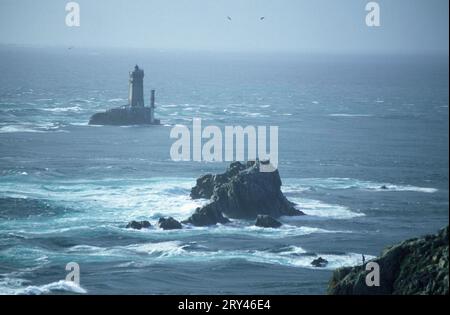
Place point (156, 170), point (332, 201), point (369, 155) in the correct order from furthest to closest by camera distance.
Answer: point (369, 155), point (156, 170), point (332, 201)

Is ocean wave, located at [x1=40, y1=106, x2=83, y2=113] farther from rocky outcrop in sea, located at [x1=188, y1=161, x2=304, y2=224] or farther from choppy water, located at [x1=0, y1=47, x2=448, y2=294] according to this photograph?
rocky outcrop in sea, located at [x1=188, y1=161, x2=304, y2=224]

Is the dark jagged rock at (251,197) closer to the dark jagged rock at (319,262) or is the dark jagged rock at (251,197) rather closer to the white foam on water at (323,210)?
the white foam on water at (323,210)

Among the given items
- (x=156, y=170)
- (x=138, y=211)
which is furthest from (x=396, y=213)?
(x=156, y=170)

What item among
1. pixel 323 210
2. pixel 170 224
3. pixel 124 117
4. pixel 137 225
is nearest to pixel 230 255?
pixel 170 224

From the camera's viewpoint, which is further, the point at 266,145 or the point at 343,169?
the point at 266,145

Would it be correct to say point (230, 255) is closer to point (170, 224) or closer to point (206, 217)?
point (170, 224)
